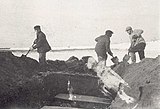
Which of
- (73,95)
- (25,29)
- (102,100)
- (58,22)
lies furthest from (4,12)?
(102,100)

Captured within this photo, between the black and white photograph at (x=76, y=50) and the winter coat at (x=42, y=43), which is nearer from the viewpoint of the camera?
the black and white photograph at (x=76, y=50)

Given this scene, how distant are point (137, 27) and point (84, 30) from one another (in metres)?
0.64

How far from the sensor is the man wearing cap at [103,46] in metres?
3.96

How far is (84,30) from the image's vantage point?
13.2ft

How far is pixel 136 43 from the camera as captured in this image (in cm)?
403

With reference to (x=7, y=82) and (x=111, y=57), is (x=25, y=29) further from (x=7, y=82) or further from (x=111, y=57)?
(x=111, y=57)

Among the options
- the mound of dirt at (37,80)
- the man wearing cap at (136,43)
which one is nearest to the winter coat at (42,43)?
the mound of dirt at (37,80)

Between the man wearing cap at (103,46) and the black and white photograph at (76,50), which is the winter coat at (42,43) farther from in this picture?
the man wearing cap at (103,46)

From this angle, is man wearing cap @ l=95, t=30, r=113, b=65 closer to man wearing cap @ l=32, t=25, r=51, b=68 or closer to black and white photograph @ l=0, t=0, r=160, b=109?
black and white photograph @ l=0, t=0, r=160, b=109

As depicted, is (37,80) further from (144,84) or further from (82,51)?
(144,84)

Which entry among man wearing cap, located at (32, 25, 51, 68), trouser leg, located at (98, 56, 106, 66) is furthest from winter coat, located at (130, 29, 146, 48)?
man wearing cap, located at (32, 25, 51, 68)

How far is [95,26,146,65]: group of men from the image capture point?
3939 mm

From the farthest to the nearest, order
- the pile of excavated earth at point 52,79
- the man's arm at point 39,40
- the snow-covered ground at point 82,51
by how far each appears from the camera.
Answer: the man's arm at point 39,40
the snow-covered ground at point 82,51
the pile of excavated earth at point 52,79

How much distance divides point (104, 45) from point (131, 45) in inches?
13.1
